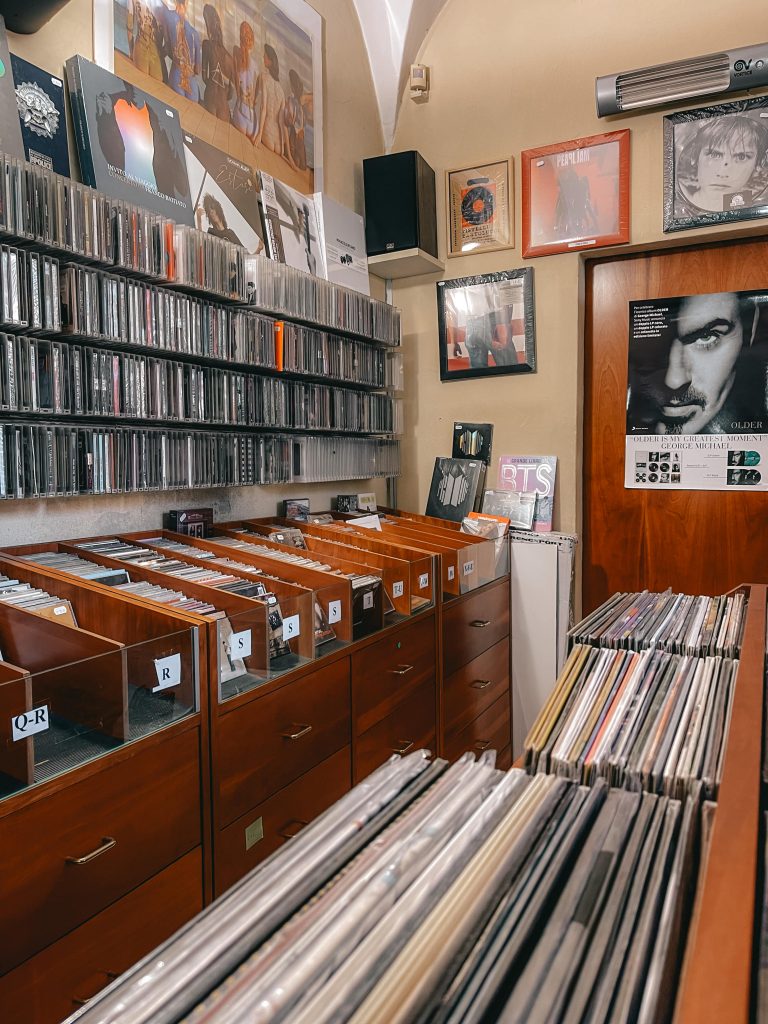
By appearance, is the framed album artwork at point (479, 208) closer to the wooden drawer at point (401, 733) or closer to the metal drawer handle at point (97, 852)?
the wooden drawer at point (401, 733)

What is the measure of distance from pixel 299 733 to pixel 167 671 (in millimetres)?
462

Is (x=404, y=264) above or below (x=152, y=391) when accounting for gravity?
above

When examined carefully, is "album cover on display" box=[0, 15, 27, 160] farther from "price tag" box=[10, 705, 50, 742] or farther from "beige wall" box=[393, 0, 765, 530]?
"beige wall" box=[393, 0, 765, 530]

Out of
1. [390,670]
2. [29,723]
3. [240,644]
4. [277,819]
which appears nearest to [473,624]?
[390,670]

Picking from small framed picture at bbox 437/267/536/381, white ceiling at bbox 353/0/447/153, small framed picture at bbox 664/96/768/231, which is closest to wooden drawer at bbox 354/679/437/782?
small framed picture at bbox 437/267/536/381

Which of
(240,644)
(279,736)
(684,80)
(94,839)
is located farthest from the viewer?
(684,80)

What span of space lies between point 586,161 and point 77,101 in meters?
2.05

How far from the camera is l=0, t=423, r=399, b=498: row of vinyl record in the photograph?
168cm

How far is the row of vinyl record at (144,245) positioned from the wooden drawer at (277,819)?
1.41 metres

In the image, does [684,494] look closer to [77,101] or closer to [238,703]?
[238,703]

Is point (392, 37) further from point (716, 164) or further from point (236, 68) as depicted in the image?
point (716, 164)

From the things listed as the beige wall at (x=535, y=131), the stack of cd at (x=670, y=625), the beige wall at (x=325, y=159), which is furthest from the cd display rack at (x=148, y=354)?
the stack of cd at (x=670, y=625)

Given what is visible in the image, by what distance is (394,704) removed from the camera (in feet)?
7.07

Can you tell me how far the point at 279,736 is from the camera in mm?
1668
